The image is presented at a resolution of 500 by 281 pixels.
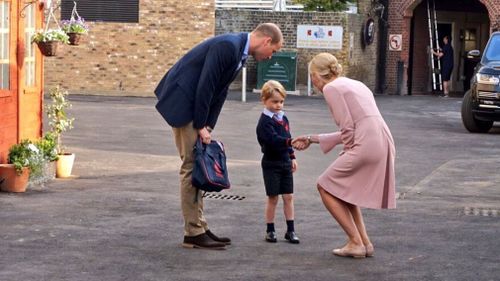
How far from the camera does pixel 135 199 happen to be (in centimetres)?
1269

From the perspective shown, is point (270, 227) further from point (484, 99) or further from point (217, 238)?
point (484, 99)

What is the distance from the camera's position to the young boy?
10086mm

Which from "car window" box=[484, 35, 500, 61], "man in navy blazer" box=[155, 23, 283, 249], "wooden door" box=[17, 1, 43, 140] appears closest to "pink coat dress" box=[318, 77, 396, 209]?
"man in navy blazer" box=[155, 23, 283, 249]

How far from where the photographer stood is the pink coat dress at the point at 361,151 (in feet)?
30.6

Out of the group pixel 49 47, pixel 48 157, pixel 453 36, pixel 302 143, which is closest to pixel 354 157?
pixel 302 143

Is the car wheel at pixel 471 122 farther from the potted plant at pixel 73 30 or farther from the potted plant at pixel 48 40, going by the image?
the potted plant at pixel 48 40

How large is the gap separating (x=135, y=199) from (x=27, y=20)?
2.94 metres

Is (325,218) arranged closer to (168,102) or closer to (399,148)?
(168,102)

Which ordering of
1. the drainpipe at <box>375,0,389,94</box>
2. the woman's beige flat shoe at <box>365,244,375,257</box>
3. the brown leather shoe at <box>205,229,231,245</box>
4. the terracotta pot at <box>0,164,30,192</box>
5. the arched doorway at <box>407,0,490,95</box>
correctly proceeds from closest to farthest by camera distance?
the woman's beige flat shoe at <box>365,244,375,257</box>
the brown leather shoe at <box>205,229,231,245</box>
the terracotta pot at <box>0,164,30,192</box>
the drainpipe at <box>375,0,389,94</box>
the arched doorway at <box>407,0,490,95</box>

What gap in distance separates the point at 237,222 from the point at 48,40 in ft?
13.8

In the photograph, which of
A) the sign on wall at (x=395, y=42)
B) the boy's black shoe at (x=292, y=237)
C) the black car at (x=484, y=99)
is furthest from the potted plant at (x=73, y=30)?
the sign on wall at (x=395, y=42)

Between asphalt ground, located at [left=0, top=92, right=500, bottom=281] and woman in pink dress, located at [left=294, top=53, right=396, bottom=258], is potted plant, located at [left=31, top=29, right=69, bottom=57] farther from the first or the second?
woman in pink dress, located at [left=294, top=53, right=396, bottom=258]

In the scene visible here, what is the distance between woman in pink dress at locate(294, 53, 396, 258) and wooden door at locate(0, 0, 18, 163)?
202 inches

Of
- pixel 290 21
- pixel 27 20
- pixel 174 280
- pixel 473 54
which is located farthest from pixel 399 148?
pixel 290 21
